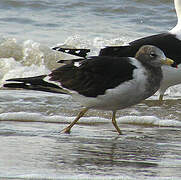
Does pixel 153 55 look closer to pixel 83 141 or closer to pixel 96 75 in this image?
pixel 96 75

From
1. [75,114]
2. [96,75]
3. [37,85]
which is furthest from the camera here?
[75,114]

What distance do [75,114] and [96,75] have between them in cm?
135

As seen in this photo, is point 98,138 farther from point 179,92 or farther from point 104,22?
point 104,22

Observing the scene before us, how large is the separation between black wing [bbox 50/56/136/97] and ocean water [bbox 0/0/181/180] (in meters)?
0.46

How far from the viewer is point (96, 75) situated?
6418 millimetres

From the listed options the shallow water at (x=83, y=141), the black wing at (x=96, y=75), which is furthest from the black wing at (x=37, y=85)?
the shallow water at (x=83, y=141)

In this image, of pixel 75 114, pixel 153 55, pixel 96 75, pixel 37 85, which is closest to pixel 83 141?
pixel 96 75

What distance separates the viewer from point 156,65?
6.42 m

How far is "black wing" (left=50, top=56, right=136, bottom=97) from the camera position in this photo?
20.6 ft

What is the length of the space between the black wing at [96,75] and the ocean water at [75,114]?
0.46 metres

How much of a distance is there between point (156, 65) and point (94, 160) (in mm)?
1464

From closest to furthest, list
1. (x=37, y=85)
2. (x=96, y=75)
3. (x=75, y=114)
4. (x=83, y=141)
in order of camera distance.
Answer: (x=83, y=141)
(x=96, y=75)
(x=37, y=85)
(x=75, y=114)

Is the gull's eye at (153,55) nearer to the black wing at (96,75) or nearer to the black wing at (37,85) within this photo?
the black wing at (96,75)

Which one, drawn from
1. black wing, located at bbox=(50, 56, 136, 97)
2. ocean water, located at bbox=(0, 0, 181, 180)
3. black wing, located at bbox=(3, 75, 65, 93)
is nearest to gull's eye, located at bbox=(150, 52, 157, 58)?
black wing, located at bbox=(50, 56, 136, 97)
